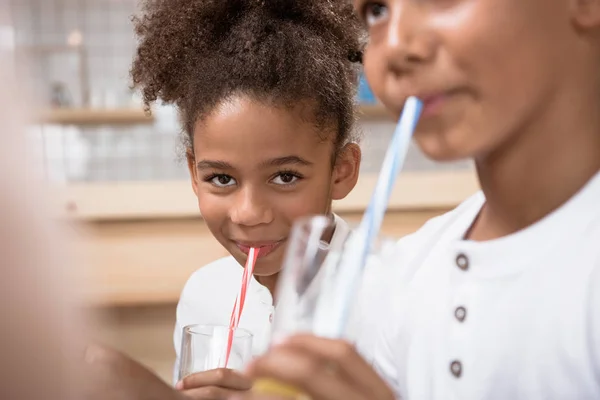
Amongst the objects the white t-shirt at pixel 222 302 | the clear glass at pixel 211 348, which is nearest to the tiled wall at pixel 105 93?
the white t-shirt at pixel 222 302

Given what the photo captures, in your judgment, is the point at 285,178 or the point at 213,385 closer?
the point at 213,385

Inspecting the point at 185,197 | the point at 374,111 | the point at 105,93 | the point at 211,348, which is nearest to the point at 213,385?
the point at 211,348

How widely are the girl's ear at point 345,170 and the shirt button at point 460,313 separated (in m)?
0.30

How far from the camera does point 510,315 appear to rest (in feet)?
1.74

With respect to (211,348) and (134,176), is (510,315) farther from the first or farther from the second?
(134,176)

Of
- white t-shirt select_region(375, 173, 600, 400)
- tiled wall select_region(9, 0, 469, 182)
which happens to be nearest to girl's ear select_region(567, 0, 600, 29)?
white t-shirt select_region(375, 173, 600, 400)

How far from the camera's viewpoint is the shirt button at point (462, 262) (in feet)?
1.88

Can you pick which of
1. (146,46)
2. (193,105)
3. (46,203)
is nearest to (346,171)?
(193,105)

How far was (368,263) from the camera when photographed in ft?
1.48

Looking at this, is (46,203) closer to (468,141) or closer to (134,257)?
(468,141)

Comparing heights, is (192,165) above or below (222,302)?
above

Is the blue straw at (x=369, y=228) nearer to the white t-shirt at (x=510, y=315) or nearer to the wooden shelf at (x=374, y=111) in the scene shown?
the white t-shirt at (x=510, y=315)

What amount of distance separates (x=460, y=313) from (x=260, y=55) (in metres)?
0.37

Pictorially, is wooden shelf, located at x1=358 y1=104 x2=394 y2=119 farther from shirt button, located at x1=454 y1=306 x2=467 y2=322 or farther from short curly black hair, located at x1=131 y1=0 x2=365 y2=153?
shirt button, located at x1=454 y1=306 x2=467 y2=322
